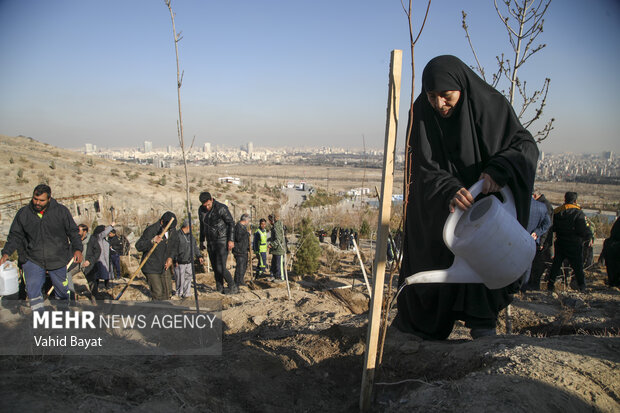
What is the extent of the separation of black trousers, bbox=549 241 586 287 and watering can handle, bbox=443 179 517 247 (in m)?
4.58

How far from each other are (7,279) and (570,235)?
780 cm

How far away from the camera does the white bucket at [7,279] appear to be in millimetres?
4867

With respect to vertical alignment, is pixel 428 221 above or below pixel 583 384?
above

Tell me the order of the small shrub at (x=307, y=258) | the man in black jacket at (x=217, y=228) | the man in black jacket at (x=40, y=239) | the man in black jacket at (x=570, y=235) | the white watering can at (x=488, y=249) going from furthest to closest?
1. the small shrub at (x=307, y=258)
2. the man in black jacket at (x=217, y=228)
3. the man in black jacket at (x=570, y=235)
4. the man in black jacket at (x=40, y=239)
5. the white watering can at (x=488, y=249)

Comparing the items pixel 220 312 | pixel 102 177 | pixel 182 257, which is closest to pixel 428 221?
pixel 220 312

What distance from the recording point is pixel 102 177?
2747cm

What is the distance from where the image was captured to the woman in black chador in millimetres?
2340

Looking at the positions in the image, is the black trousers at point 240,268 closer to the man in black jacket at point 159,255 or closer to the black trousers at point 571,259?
the man in black jacket at point 159,255

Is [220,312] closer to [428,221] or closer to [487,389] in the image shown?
[428,221]

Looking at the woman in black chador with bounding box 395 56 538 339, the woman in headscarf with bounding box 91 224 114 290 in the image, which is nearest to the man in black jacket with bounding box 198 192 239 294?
the woman in headscarf with bounding box 91 224 114 290

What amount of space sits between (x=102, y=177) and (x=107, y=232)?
22955mm

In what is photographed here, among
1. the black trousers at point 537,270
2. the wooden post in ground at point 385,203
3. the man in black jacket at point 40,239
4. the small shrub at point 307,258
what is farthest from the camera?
the small shrub at point 307,258

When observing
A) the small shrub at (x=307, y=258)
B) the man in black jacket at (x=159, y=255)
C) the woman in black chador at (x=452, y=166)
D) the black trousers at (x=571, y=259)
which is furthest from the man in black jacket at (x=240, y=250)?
the black trousers at (x=571, y=259)

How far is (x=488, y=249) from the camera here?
1.99 metres
